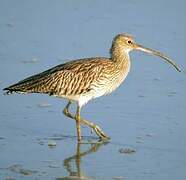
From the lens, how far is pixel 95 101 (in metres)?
11.8

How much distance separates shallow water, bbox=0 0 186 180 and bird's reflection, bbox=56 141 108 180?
14 mm

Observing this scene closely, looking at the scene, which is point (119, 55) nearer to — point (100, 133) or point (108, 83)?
point (108, 83)

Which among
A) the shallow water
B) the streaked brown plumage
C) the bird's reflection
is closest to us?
the bird's reflection

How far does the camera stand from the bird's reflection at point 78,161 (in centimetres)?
869

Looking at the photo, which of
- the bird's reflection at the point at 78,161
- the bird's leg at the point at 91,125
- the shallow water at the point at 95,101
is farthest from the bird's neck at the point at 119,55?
the bird's reflection at the point at 78,161

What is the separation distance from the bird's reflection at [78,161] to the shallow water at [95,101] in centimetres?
1

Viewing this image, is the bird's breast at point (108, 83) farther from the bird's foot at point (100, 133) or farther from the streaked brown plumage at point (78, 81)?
the bird's foot at point (100, 133)

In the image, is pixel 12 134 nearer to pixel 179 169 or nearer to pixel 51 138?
pixel 51 138

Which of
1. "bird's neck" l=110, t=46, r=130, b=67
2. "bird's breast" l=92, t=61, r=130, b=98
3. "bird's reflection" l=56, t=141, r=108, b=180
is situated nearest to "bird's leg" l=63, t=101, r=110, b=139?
"bird's reflection" l=56, t=141, r=108, b=180

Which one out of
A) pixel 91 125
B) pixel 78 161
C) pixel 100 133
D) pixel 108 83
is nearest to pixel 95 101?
pixel 108 83

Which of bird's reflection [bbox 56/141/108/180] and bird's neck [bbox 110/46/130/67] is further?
bird's neck [bbox 110/46/130/67]

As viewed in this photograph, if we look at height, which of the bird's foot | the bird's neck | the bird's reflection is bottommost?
the bird's reflection

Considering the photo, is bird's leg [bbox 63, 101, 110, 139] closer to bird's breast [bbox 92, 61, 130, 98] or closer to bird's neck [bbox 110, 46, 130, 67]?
bird's breast [bbox 92, 61, 130, 98]

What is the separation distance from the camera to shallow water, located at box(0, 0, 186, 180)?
9141 mm
